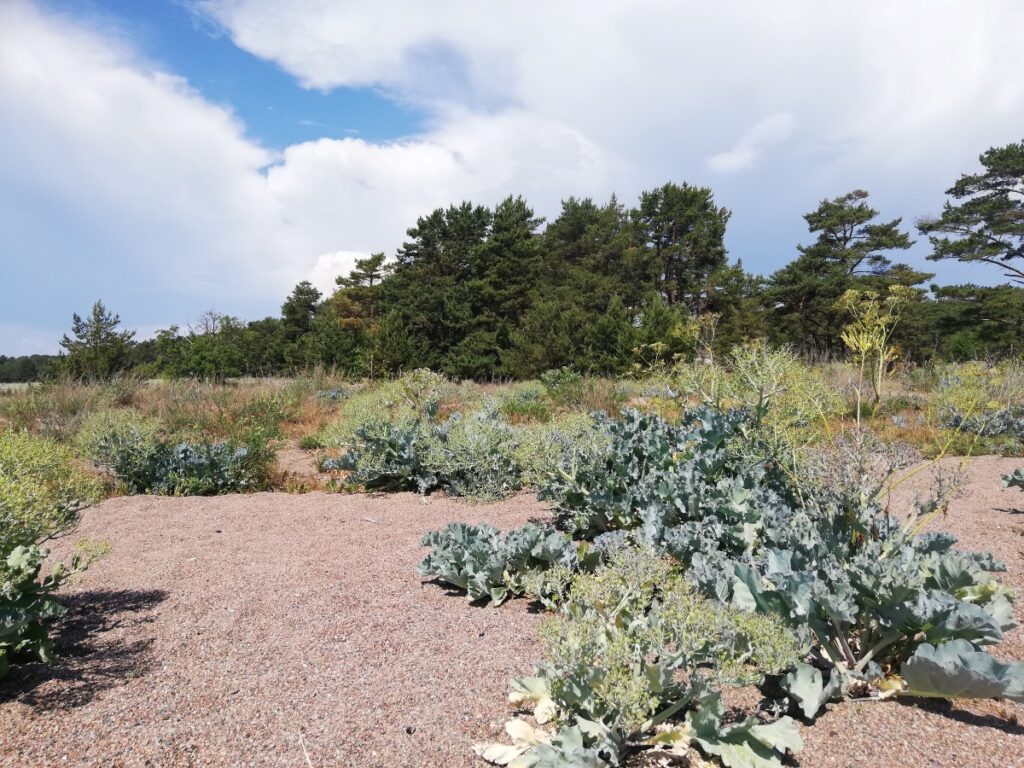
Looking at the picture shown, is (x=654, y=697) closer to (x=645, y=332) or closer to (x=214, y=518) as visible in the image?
(x=214, y=518)

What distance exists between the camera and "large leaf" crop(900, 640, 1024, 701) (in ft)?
5.40

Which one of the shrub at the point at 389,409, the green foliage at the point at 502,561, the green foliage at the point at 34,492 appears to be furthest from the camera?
the shrub at the point at 389,409

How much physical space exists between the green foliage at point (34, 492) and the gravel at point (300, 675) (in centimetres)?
49

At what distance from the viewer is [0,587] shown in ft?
6.59

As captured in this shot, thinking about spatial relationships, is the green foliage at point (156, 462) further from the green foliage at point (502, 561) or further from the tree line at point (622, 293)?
the tree line at point (622, 293)

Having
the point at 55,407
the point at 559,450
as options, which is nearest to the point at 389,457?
the point at 559,450

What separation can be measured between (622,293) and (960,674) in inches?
1217

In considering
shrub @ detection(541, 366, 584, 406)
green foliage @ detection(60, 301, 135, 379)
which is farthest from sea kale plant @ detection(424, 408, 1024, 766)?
green foliage @ detection(60, 301, 135, 379)

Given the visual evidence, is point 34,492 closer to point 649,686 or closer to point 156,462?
point 649,686

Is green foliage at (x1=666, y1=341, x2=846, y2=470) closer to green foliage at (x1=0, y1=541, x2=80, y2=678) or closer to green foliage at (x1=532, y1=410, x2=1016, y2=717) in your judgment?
green foliage at (x1=532, y1=410, x2=1016, y2=717)

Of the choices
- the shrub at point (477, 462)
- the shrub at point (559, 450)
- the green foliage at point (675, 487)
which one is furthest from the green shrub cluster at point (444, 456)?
the green foliage at point (675, 487)

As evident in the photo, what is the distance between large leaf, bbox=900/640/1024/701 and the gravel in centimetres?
15

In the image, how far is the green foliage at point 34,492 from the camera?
2.11m

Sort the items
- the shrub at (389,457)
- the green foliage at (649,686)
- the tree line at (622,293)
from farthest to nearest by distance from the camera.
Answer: the tree line at (622,293)
the shrub at (389,457)
the green foliage at (649,686)
